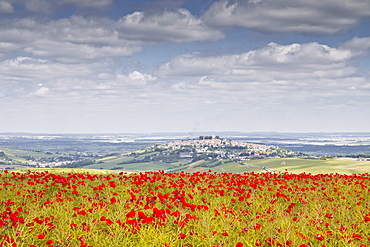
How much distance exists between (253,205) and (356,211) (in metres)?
4.38

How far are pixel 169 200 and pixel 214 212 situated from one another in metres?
2.50

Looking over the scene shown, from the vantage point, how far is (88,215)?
1291 centimetres

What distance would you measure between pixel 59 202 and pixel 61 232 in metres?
4.29

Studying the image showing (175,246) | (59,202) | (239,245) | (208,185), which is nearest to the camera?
(239,245)

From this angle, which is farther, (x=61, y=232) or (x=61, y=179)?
(x=61, y=179)

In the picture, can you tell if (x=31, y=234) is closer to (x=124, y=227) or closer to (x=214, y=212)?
(x=124, y=227)

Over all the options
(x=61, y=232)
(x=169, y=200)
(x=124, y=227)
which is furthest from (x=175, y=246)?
(x=169, y=200)

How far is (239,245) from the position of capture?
9.18m

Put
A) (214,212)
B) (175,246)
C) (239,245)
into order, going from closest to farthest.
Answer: (239,245), (175,246), (214,212)

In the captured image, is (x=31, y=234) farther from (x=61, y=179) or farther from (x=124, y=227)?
(x=61, y=179)

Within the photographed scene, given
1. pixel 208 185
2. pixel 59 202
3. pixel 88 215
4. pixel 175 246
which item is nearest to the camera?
pixel 175 246

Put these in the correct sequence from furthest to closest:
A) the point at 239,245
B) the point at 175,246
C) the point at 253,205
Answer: the point at 253,205 < the point at 175,246 < the point at 239,245

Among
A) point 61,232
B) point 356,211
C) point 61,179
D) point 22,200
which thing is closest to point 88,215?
point 61,232

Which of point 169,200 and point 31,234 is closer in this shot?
point 31,234
